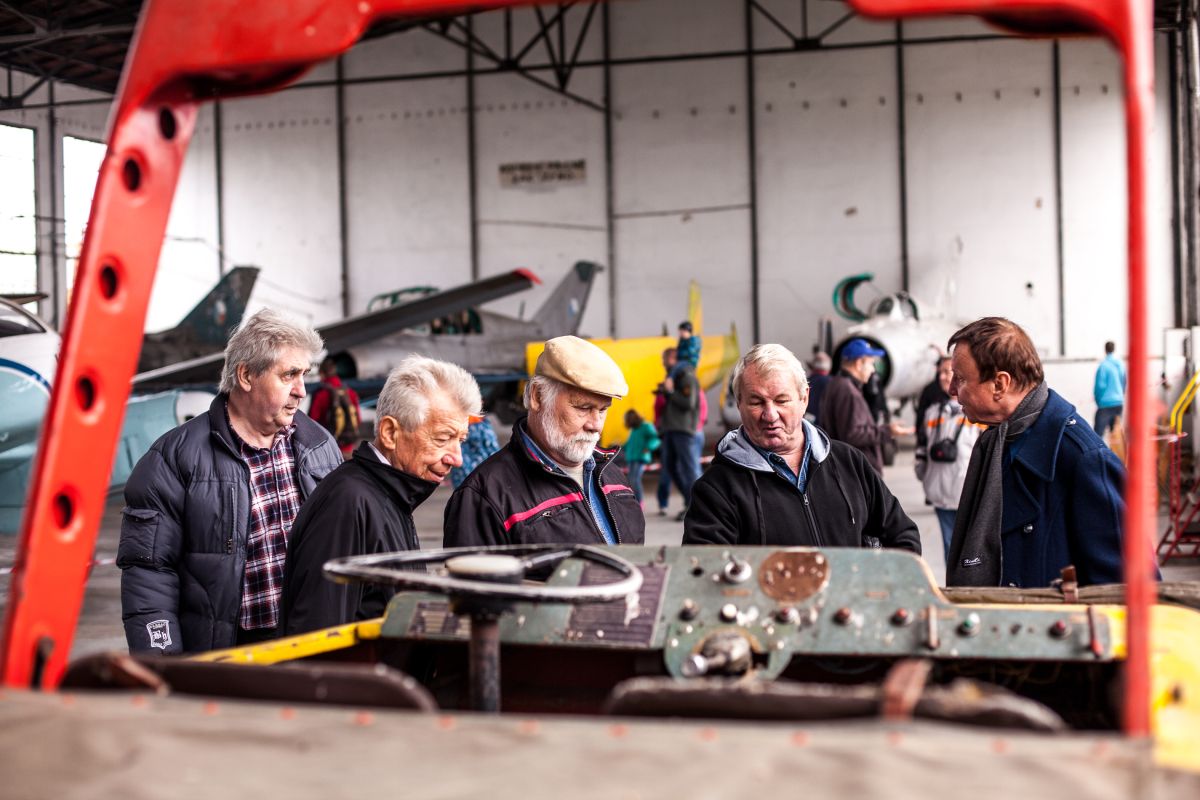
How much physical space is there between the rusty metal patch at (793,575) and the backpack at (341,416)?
31.7 ft

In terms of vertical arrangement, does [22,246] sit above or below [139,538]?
above

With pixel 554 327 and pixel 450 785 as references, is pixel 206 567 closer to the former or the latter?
pixel 450 785

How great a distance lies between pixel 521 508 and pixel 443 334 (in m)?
15.0

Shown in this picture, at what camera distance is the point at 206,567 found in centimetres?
299

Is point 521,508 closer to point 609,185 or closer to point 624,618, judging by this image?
point 624,618

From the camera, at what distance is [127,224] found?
4.81 feet

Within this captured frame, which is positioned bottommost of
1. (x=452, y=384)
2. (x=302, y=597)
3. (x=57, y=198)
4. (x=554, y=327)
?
(x=302, y=597)

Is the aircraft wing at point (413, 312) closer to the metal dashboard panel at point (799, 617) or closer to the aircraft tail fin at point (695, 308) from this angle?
the aircraft tail fin at point (695, 308)

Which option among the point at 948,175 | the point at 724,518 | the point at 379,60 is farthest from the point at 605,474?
the point at 379,60

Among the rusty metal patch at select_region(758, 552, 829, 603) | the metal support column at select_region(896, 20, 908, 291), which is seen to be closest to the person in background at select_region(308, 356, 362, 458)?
the rusty metal patch at select_region(758, 552, 829, 603)

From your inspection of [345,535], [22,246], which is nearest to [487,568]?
[345,535]

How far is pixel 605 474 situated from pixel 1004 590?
129cm

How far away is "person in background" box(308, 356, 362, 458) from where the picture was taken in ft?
37.0

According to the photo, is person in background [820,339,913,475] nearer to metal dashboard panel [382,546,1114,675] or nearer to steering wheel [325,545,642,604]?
metal dashboard panel [382,546,1114,675]
